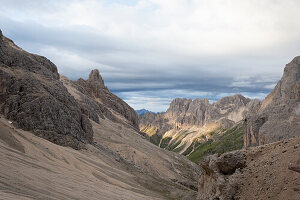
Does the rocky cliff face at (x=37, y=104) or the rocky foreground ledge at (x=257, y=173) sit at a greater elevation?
the rocky cliff face at (x=37, y=104)

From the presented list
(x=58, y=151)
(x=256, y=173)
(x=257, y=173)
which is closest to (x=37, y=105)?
(x=58, y=151)

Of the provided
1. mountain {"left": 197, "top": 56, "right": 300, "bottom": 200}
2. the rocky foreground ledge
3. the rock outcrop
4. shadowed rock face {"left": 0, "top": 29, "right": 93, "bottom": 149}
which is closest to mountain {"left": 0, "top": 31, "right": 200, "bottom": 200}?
shadowed rock face {"left": 0, "top": 29, "right": 93, "bottom": 149}

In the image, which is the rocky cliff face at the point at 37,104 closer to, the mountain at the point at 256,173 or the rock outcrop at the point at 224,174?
the mountain at the point at 256,173

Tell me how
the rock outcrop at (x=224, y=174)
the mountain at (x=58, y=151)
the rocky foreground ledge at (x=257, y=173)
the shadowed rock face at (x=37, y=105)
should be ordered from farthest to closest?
the shadowed rock face at (x=37, y=105) < the mountain at (x=58, y=151) < the rock outcrop at (x=224, y=174) < the rocky foreground ledge at (x=257, y=173)

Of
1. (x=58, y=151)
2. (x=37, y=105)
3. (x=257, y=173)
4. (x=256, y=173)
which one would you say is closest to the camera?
(x=257, y=173)

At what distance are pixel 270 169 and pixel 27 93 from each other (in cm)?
6416

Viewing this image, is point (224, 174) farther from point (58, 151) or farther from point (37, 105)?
point (37, 105)

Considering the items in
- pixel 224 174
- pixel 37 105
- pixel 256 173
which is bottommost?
pixel 224 174

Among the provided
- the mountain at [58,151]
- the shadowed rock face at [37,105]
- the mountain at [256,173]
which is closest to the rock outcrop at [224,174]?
the mountain at [256,173]

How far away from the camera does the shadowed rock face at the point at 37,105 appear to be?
222 feet

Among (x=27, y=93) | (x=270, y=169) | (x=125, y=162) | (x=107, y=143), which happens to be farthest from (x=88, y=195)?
(x=107, y=143)

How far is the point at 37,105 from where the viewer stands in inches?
2749

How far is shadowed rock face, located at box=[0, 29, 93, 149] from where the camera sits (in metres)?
67.7

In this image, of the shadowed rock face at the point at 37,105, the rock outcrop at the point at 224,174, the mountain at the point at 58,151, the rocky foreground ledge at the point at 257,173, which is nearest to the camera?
the rocky foreground ledge at the point at 257,173
